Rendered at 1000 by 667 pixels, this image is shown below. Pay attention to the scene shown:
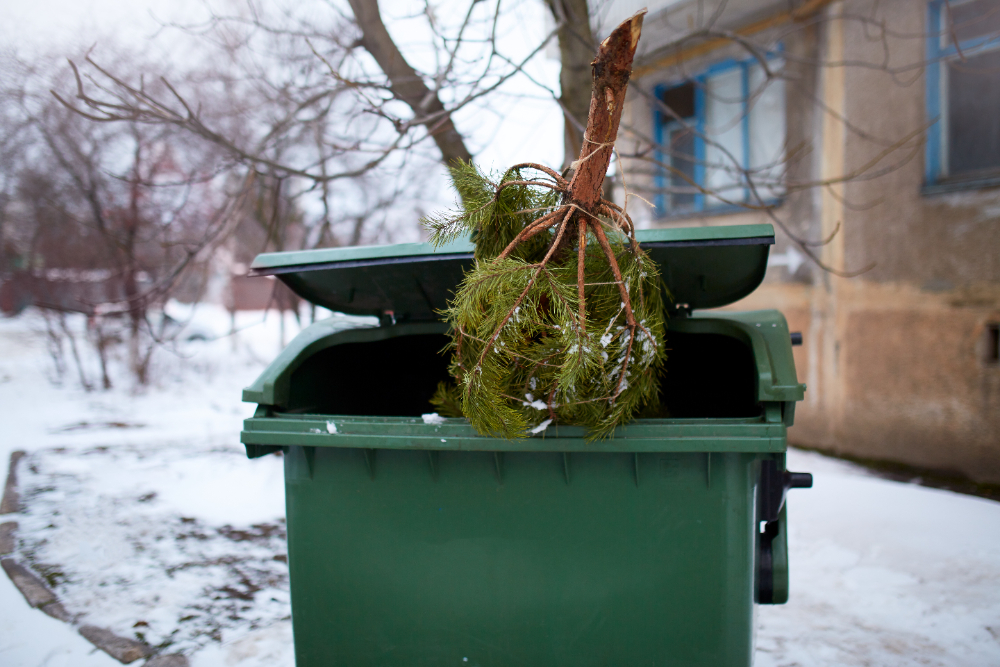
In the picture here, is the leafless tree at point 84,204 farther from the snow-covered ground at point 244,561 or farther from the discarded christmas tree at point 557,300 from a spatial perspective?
the discarded christmas tree at point 557,300

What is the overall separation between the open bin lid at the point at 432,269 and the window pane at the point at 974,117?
13.0 ft

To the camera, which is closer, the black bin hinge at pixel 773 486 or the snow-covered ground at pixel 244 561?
the black bin hinge at pixel 773 486

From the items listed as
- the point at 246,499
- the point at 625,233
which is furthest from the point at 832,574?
the point at 246,499

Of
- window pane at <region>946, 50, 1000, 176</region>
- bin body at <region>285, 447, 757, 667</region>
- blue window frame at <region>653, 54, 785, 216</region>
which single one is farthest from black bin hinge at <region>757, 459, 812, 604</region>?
window pane at <region>946, 50, 1000, 176</region>

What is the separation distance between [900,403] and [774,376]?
165 inches

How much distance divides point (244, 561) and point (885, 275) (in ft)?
17.3

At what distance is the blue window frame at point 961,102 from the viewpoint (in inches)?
178

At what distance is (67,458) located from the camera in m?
5.18

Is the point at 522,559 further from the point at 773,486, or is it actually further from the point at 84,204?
the point at 84,204

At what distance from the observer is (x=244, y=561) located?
3.30 m

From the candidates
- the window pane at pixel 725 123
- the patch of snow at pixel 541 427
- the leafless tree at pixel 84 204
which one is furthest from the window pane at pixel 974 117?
the leafless tree at pixel 84 204

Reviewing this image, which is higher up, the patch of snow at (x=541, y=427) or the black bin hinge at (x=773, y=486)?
the patch of snow at (x=541, y=427)

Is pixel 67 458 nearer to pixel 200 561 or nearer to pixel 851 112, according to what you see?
pixel 200 561

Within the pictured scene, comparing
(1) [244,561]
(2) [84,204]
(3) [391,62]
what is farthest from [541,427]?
(2) [84,204]
